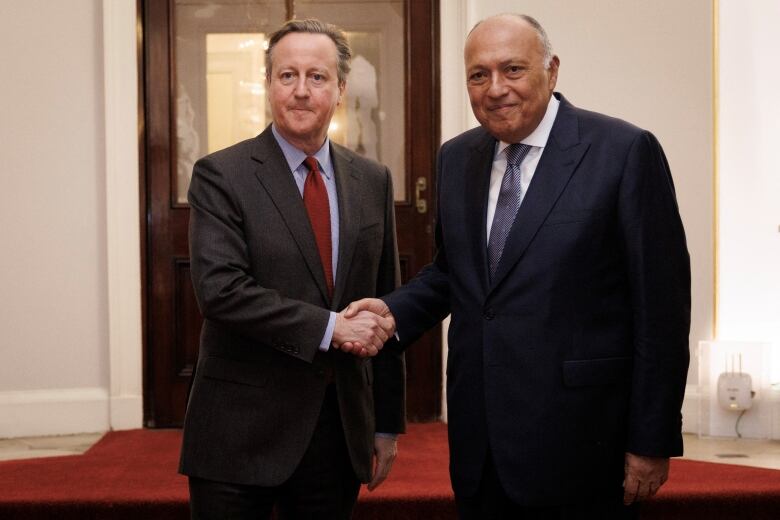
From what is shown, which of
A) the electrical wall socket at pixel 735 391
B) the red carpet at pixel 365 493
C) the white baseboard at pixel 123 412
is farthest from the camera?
the white baseboard at pixel 123 412

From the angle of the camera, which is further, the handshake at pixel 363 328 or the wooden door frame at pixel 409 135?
the wooden door frame at pixel 409 135

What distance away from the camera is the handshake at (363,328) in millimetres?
1840

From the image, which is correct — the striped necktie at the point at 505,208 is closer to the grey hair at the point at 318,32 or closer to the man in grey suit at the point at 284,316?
the man in grey suit at the point at 284,316

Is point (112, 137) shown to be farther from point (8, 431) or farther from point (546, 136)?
point (546, 136)

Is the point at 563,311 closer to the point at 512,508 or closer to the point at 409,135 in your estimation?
the point at 512,508

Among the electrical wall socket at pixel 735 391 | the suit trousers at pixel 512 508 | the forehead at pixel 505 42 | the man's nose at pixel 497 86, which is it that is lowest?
the electrical wall socket at pixel 735 391

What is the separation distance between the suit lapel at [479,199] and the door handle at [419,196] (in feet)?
8.37

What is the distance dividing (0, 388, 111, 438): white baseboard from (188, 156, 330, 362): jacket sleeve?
272 centimetres

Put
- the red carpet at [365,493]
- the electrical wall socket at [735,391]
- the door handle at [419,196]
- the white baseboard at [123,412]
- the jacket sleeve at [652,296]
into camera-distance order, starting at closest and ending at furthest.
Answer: the jacket sleeve at [652,296]
the red carpet at [365,493]
the electrical wall socket at [735,391]
the white baseboard at [123,412]
the door handle at [419,196]

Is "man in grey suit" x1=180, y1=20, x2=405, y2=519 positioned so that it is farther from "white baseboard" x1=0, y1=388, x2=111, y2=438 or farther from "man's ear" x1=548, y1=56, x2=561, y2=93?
"white baseboard" x1=0, y1=388, x2=111, y2=438

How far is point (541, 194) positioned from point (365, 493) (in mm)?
1717

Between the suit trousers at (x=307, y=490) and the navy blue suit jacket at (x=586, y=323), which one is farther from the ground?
the navy blue suit jacket at (x=586, y=323)

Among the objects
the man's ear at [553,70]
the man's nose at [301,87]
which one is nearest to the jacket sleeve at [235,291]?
the man's nose at [301,87]

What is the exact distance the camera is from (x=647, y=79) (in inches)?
173
